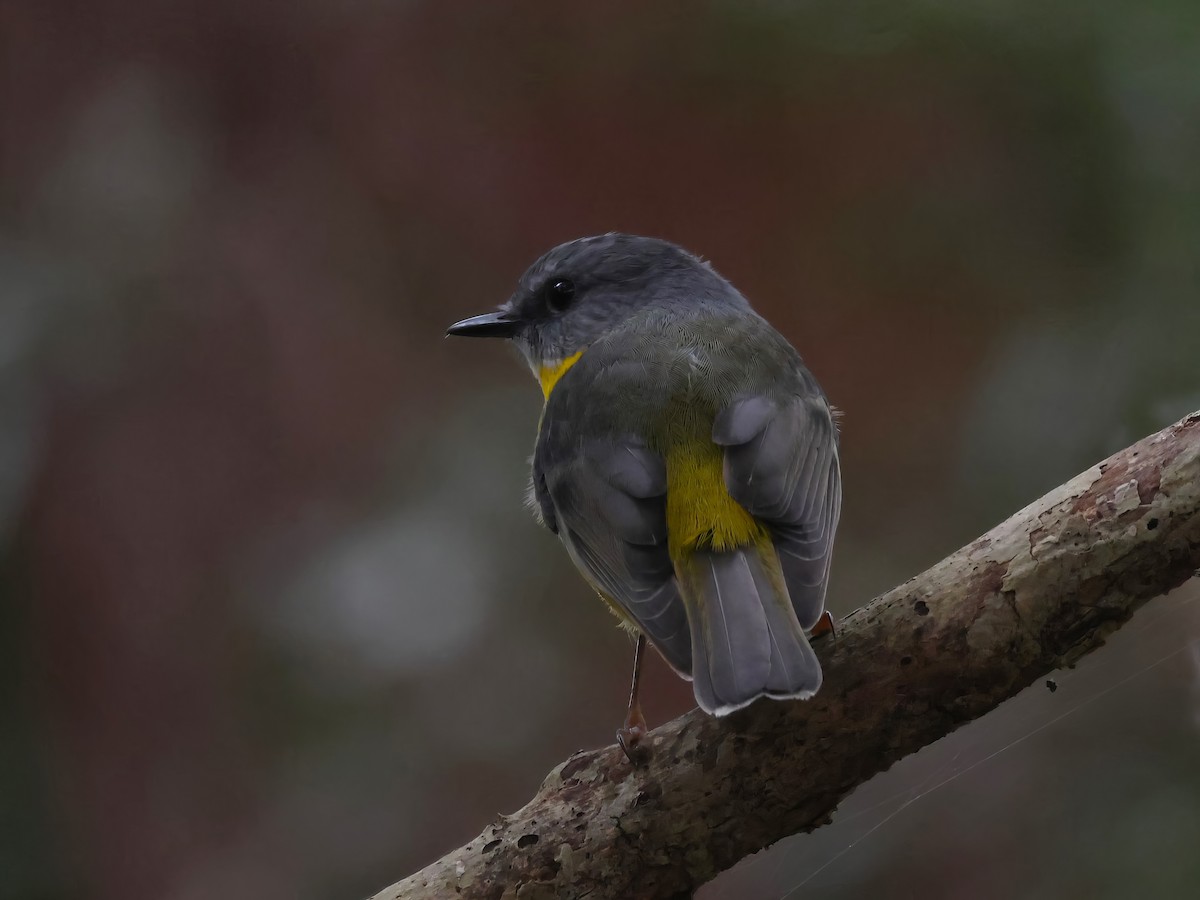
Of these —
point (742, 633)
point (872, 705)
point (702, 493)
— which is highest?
point (702, 493)

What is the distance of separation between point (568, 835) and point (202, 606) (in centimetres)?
Result: 185

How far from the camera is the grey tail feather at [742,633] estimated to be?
2033mm

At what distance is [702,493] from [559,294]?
3.78ft

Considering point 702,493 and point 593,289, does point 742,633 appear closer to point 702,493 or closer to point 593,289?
point 702,493

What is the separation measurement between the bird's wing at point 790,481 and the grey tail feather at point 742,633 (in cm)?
4

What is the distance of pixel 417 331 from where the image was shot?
12.9 feet

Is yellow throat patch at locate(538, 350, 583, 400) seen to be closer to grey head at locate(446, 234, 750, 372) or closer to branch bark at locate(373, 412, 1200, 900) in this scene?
grey head at locate(446, 234, 750, 372)

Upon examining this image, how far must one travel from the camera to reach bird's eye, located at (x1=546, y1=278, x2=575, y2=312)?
11.1ft

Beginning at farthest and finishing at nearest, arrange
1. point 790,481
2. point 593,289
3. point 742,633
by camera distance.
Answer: point 593,289 < point 790,481 < point 742,633

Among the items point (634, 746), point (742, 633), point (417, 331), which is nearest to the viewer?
point (742, 633)

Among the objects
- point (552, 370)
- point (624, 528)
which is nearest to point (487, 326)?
point (552, 370)

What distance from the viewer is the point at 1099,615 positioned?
2.08m

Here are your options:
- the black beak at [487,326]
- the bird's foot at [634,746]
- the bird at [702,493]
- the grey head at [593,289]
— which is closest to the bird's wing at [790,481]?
the bird at [702,493]

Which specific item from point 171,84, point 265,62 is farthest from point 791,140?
point 171,84
